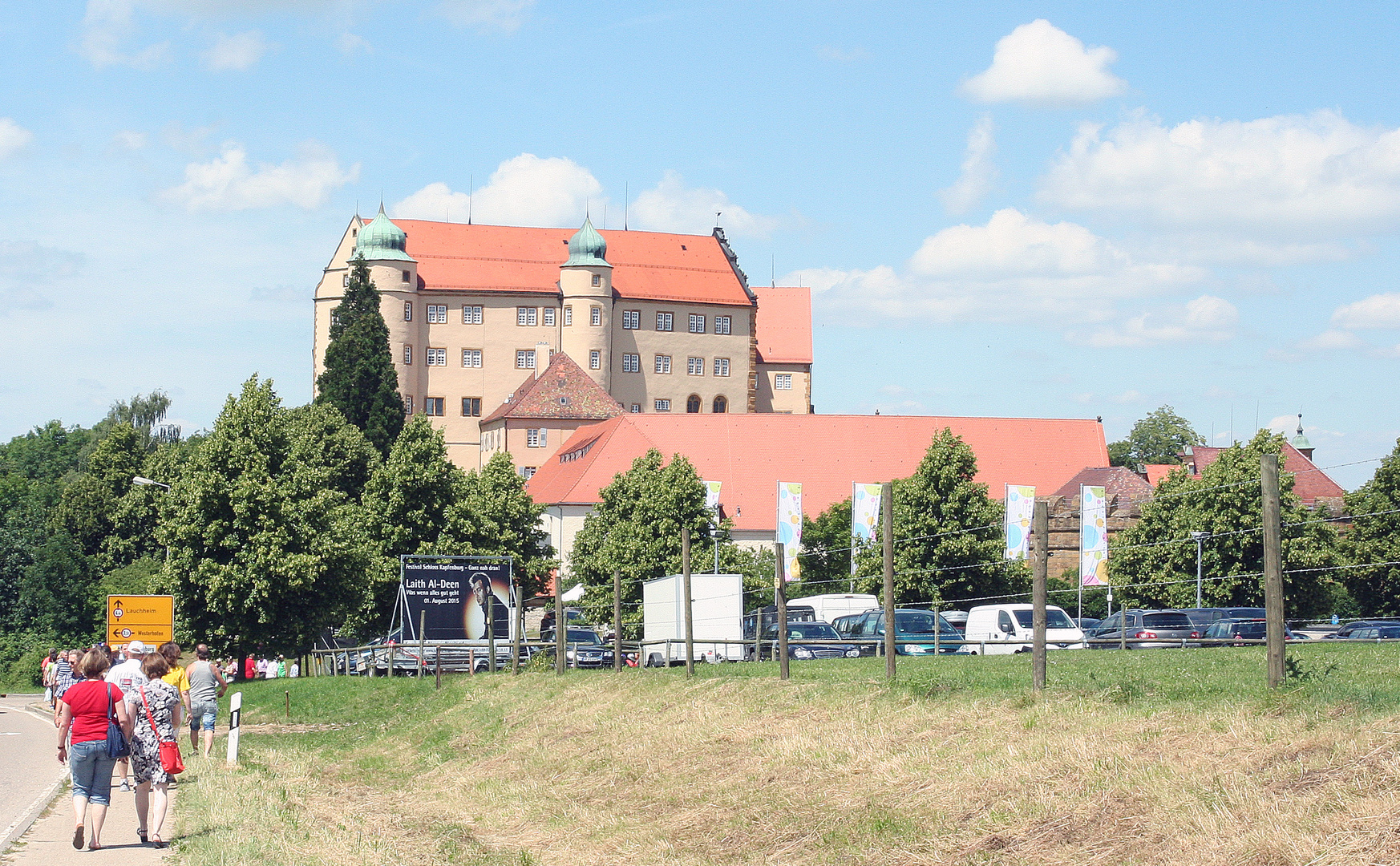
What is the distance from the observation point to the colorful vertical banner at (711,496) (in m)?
67.9

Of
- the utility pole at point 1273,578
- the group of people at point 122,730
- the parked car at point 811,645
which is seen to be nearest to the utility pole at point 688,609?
the group of people at point 122,730

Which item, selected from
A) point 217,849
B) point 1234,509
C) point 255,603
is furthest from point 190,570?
point 1234,509

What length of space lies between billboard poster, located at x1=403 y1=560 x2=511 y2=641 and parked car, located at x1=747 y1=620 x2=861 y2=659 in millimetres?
7964

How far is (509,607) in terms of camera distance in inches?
1630

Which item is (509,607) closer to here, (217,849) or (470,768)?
(470,768)

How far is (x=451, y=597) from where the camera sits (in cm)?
4078

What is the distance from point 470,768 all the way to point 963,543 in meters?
41.2

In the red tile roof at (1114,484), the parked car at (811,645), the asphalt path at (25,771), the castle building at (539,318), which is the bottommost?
the asphalt path at (25,771)

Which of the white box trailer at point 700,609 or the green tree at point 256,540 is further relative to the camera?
the green tree at point 256,540

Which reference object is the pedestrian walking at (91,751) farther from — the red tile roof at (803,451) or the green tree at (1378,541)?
the red tile roof at (803,451)

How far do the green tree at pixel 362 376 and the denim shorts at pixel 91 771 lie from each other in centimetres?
8002

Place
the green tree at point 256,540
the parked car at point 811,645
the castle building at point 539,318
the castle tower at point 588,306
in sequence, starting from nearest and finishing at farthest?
1. the parked car at point 811,645
2. the green tree at point 256,540
3. the castle building at point 539,318
4. the castle tower at point 588,306

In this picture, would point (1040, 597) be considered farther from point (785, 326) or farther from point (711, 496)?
point (785, 326)

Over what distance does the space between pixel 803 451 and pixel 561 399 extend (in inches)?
875
